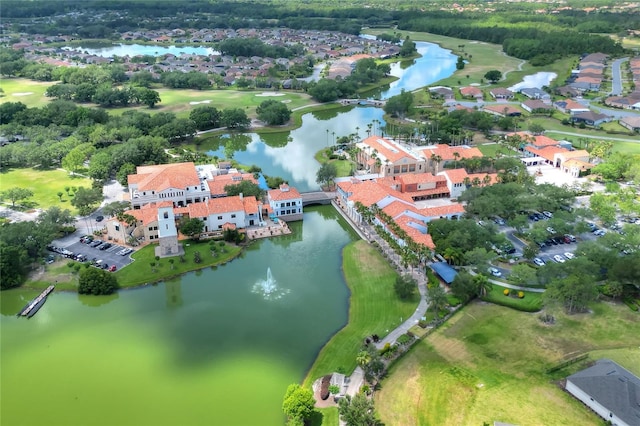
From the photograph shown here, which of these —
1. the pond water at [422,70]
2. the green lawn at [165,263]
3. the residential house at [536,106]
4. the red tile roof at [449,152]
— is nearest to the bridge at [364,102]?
the pond water at [422,70]

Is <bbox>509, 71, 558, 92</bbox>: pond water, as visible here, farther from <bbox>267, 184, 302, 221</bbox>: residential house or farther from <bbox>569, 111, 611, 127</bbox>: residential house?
<bbox>267, 184, 302, 221</bbox>: residential house

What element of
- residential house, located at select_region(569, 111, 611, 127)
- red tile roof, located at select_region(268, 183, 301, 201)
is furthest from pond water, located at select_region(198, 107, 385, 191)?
residential house, located at select_region(569, 111, 611, 127)

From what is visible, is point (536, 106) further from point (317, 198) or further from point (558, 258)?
point (558, 258)

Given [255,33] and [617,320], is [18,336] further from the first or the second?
[255,33]

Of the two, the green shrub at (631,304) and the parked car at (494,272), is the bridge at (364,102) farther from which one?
the green shrub at (631,304)

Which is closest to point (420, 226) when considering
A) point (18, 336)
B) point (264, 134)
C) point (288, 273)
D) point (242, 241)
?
point (288, 273)

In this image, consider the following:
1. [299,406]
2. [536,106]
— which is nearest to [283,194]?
[299,406]
